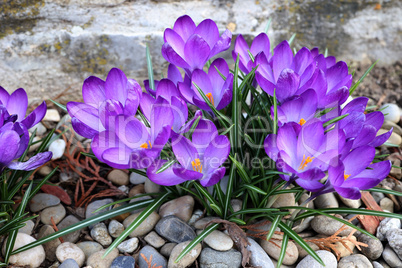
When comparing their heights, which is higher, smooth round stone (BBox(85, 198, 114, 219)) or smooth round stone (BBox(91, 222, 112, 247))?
smooth round stone (BBox(85, 198, 114, 219))

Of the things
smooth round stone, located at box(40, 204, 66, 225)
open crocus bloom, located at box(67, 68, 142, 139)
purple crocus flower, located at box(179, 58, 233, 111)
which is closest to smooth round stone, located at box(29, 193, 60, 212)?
smooth round stone, located at box(40, 204, 66, 225)

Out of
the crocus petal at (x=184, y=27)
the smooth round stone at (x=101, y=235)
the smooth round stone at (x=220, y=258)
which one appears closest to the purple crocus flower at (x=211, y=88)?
the crocus petal at (x=184, y=27)

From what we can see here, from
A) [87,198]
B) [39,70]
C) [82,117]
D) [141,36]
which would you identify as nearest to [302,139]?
[82,117]

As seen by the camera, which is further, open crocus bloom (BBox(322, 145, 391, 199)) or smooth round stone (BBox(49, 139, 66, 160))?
smooth round stone (BBox(49, 139, 66, 160))

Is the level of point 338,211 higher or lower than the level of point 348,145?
lower

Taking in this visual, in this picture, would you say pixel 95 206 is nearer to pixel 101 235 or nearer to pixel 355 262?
pixel 101 235

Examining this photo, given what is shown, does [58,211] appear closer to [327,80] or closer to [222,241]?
[222,241]

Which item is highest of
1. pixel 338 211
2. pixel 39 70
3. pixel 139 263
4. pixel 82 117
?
pixel 82 117

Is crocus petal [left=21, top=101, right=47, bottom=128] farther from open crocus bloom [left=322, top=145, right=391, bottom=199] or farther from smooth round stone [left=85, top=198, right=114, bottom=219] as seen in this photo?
open crocus bloom [left=322, top=145, right=391, bottom=199]
